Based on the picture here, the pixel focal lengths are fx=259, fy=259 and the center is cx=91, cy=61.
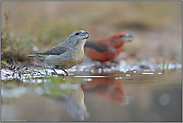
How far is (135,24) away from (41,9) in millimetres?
4517

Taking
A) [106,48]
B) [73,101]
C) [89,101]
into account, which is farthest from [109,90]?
[106,48]

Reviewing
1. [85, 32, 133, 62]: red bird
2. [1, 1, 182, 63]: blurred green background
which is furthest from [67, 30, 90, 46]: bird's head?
[1, 1, 182, 63]: blurred green background

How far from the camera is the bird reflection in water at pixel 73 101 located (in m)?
2.53

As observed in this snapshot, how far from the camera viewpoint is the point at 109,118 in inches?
95.2

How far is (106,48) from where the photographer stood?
7.44 metres

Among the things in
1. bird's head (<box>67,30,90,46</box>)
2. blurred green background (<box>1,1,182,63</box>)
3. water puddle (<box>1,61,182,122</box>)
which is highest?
blurred green background (<box>1,1,182,63</box>)

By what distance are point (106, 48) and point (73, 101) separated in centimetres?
466

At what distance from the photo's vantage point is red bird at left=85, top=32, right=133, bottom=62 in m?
7.42

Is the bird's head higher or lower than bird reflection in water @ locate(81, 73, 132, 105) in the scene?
higher

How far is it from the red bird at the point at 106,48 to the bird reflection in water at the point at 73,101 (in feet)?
12.3

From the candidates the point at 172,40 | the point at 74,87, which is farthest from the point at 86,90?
the point at 172,40

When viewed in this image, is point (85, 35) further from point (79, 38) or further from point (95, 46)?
point (95, 46)

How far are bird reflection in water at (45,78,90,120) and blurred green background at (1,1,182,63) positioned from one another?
5.15 metres

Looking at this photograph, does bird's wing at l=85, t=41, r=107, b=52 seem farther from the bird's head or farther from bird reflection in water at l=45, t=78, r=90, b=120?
bird reflection in water at l=45, t=78, r=90, b=120
